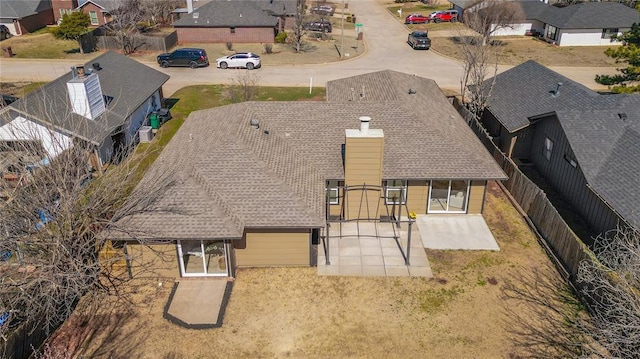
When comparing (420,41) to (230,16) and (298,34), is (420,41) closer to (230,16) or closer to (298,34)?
(298,34)

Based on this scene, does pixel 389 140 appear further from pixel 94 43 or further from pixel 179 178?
pixel 94 43

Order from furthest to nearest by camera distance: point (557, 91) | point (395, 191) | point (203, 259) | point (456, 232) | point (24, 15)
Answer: point (24, 15) → point (557, 91) → point (395, 191) → point (456, 232) → point (203, 259)

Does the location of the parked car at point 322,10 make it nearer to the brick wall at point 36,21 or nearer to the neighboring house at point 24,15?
the brick wall at point 36,21

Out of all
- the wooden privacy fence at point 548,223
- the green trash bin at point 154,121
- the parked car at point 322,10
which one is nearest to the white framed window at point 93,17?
the parked car at point 322,10

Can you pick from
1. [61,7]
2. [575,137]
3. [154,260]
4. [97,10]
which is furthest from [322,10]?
[154,260]

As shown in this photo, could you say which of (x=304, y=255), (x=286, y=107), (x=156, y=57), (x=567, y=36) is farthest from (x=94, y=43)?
(x=567, y=36)
